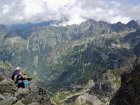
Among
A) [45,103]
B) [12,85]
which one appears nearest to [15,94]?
[12,85]

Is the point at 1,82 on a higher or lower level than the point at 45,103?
higher

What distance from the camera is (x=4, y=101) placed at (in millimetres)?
56344

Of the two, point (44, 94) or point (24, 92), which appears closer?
point (24, 92)

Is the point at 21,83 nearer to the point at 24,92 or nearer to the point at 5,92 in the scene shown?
the point at 24,92

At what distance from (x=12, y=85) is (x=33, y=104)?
5113mm

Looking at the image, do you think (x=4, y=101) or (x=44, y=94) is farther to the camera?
(x=44, y=94)

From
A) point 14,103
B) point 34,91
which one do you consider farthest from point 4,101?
point 34,91

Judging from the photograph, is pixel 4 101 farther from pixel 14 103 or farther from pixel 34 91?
pixel 34 91

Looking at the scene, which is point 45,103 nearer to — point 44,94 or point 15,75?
point 44,94

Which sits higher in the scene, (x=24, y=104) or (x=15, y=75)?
(x=15, y=75)

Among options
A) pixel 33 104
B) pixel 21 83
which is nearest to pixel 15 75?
pixel 21 83

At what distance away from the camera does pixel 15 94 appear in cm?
5950

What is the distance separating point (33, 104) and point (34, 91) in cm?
260

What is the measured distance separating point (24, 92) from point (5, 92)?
197 inches
